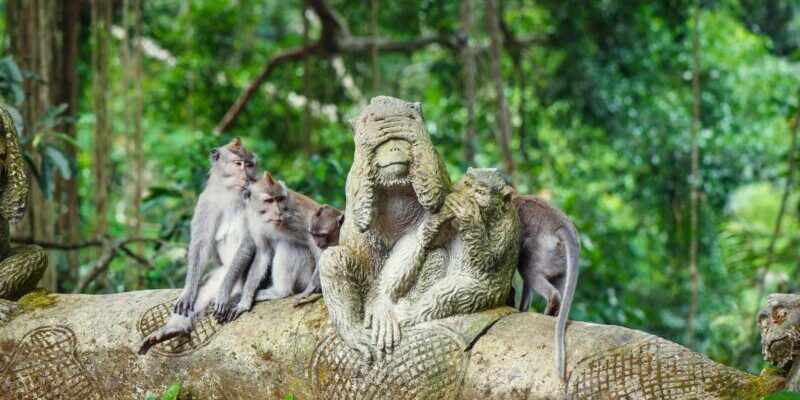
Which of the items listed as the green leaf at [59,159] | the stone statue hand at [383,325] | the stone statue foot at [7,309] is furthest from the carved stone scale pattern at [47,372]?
the green leaf at [59,159]

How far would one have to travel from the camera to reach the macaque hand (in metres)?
4.81

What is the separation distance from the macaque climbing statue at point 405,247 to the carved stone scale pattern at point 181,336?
74 cm

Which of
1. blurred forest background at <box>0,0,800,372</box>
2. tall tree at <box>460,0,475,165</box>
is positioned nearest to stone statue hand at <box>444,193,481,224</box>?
blurred forest background at <box>0,0,800,372</box>

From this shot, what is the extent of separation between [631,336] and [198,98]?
31.9 ft

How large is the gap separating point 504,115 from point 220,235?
183 inches

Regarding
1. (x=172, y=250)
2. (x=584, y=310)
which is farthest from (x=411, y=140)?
(x=584, y=310)

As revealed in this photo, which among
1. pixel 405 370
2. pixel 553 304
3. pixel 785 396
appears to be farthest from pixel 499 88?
pixel 785 396

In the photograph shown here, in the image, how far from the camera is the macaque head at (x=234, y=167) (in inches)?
214

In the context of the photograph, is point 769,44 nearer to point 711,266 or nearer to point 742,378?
point 711,266

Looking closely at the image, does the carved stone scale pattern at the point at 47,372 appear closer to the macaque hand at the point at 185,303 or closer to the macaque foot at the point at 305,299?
the macaque hand at the point at 185,303

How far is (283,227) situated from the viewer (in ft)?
17.2

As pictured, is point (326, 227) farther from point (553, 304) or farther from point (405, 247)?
point (553, 304)

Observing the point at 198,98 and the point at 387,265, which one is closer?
the point at 387,265

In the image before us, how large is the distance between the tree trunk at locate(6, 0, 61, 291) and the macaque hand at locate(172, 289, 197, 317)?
3.41 metres
